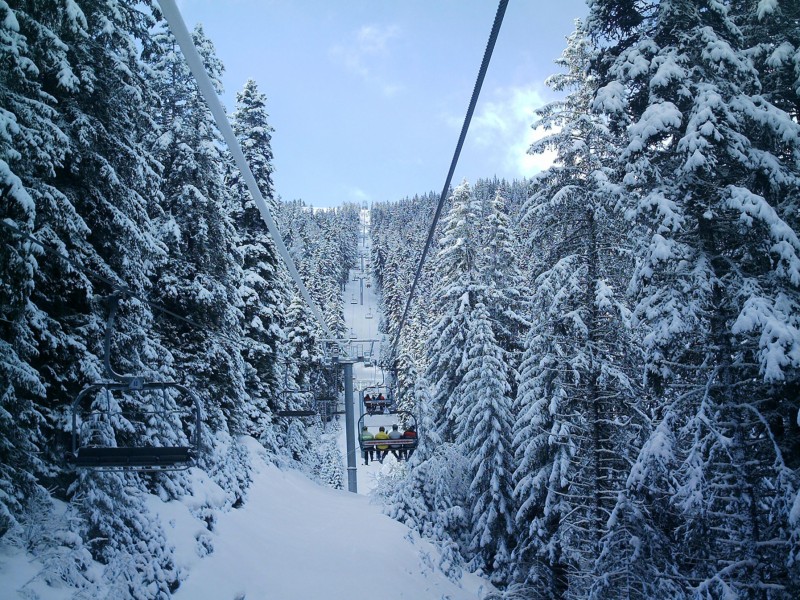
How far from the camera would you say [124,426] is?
10336 mm

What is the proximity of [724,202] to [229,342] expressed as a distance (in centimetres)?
1583

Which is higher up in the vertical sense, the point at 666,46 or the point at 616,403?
the point at 666,46

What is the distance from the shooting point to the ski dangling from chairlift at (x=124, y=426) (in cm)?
721

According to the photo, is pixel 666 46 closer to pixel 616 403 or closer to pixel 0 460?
pixel 616 403

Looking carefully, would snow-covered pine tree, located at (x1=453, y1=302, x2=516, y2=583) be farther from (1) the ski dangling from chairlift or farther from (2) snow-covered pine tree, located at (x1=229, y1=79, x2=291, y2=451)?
(1) the ski dangling from chairlift

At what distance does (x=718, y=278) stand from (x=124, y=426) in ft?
38.1

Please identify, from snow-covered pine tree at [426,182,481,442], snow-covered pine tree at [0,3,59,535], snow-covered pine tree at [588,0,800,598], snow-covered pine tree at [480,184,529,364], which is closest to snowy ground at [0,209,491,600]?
snow-covered pine tree at [0,3,59,535]

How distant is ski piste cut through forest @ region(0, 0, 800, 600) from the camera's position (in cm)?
815

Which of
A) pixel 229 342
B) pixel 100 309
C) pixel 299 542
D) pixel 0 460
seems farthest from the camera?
pixel 229 342

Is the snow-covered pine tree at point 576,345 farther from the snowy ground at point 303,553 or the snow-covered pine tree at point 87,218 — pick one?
the snow-covered pine tree at point 87,218

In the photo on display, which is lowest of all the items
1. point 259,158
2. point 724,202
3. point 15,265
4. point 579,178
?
point 15,265

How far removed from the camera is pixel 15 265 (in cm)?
801

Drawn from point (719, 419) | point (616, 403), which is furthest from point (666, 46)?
point (616, 403)

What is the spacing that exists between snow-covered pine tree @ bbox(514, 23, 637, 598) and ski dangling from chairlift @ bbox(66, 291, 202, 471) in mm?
9842
